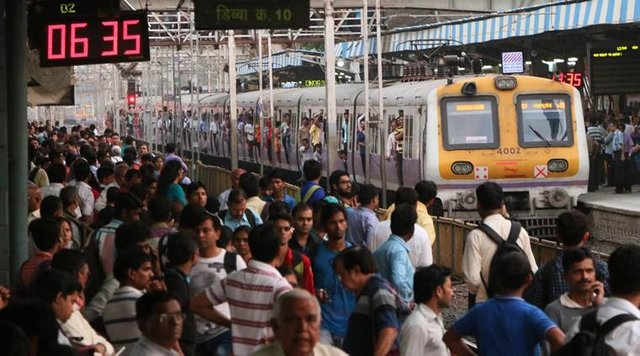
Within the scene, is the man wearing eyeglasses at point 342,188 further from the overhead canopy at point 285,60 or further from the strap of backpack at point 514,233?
the overhead canopy at point 285,60

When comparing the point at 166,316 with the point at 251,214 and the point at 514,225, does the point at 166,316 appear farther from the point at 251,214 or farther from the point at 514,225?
the point at 251,214

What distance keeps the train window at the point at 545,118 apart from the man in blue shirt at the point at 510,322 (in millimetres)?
16268

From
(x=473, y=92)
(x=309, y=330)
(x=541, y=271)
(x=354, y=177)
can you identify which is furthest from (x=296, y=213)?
(x=354, y=177)

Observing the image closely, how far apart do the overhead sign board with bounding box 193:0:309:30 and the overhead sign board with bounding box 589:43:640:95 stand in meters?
18.1

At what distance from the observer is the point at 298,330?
579 cm

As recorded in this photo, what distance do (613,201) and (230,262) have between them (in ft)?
59.9

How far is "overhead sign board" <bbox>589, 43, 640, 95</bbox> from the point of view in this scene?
32.6 metres

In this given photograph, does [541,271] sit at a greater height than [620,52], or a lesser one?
lesser

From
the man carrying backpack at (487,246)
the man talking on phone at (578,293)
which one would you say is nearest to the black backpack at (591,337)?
the man talking on phone at (578,293)

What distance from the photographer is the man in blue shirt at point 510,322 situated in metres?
7.15

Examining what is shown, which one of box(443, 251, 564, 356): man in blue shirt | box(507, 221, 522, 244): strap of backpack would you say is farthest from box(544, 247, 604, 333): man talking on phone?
box(507, 221, 522, 244): strap of backpack

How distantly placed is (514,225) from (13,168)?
176 inches

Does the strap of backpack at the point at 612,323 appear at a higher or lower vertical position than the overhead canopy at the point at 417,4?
lower

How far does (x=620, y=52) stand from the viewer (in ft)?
107
